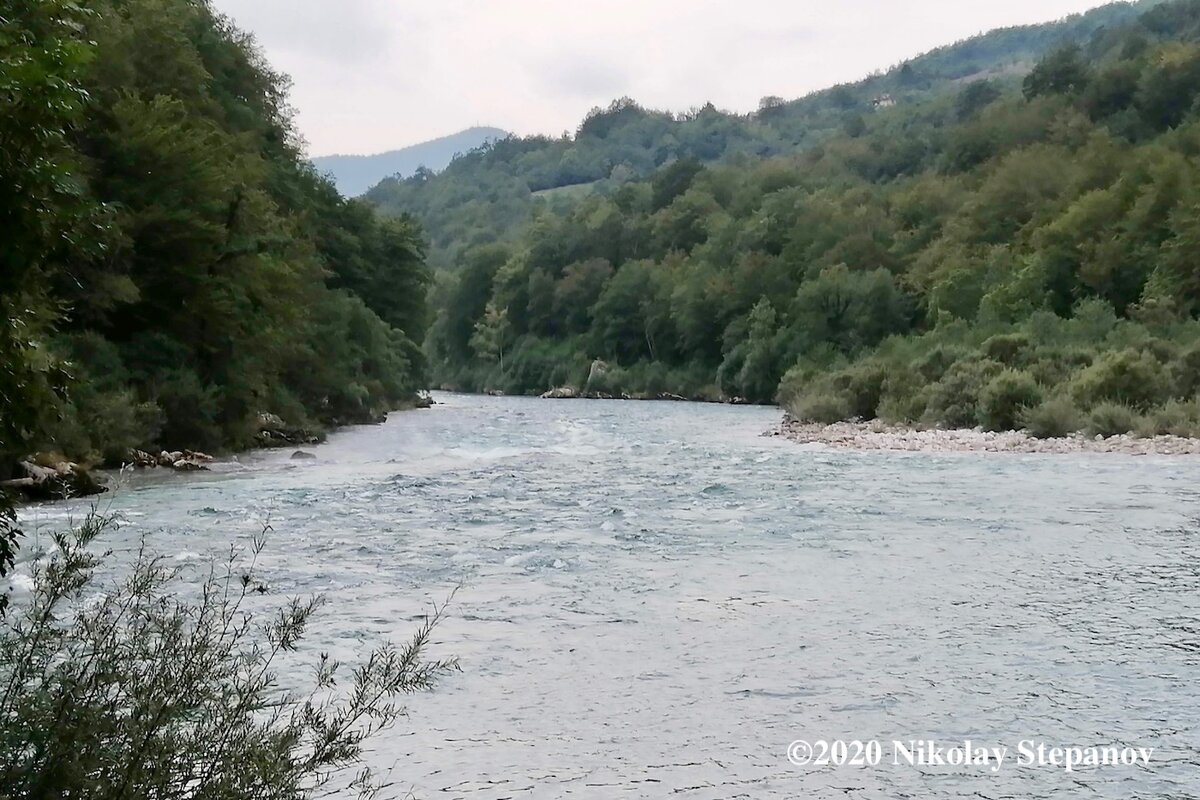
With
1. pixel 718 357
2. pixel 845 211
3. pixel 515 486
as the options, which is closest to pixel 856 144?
pixel 845 211

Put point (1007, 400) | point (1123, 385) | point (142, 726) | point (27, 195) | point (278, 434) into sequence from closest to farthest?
point (142, 726) < point (27, 195) < point (1123, 385) < point (1007, 400) < point (278, 434)

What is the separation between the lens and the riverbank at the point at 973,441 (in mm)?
24020

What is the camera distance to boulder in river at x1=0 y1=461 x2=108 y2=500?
16.0m

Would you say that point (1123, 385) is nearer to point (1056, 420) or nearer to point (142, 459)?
point (1056, 420)

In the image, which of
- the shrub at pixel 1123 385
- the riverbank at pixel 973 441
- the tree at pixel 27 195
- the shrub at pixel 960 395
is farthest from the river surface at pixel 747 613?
the shrub at pixel 960 395

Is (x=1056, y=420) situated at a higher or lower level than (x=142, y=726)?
lower

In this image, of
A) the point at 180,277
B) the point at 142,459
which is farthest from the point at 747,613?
the point at 180,277

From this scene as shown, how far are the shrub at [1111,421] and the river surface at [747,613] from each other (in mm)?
7059

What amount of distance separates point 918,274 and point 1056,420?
37.4 meters

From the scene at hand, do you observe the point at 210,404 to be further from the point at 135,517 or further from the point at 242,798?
the point at 242,798

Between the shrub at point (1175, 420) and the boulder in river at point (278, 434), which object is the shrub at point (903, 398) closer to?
the shrub at point (1175, 420)

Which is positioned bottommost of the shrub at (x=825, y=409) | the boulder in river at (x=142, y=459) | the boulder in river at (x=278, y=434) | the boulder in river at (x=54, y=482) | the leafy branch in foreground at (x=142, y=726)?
the shrub at (x=825, y=409)

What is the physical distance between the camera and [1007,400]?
30609mm

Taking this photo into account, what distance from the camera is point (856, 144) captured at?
108 m
